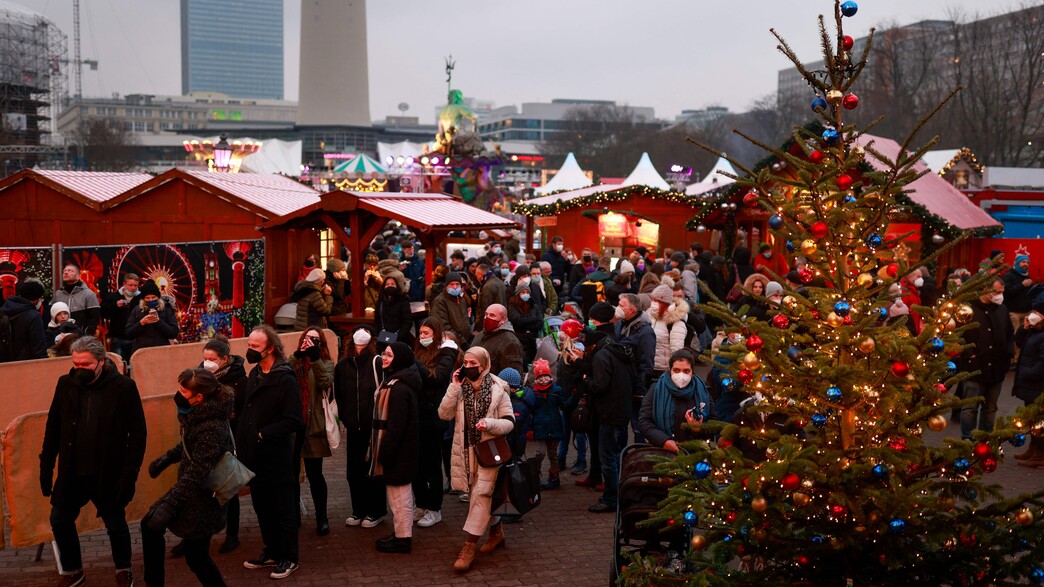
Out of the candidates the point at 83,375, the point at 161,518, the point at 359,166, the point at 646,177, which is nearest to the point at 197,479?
the point at 161,518

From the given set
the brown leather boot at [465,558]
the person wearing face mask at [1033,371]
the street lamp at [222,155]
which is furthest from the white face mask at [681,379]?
the street lamp at [222,155]

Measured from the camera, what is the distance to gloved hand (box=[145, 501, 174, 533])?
623cm

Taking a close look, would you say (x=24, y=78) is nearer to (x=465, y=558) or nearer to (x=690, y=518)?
(x=465, y=558)

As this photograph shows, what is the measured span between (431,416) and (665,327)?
3347 millimetres

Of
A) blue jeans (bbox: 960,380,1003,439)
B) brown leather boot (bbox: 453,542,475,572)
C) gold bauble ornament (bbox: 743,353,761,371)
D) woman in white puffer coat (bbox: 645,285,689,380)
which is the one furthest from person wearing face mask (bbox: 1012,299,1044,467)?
gold bauble ornament (bbox: 743,353,761,371)

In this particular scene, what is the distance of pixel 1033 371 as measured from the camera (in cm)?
1034

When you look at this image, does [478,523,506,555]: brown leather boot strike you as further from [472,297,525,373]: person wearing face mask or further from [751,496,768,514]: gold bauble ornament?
[751,496,768,514]: gold bauble ornament

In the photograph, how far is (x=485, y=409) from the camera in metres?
7.47

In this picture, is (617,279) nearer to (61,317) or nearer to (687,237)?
(61,317)

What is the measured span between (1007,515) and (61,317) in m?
9.17

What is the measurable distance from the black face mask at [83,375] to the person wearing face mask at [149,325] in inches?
176

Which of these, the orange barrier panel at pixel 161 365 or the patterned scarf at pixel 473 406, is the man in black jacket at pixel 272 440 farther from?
the orange barrier panel at pixel 161 365

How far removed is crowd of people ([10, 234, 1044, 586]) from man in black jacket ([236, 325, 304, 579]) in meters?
0.01

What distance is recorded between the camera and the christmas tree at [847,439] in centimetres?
474
